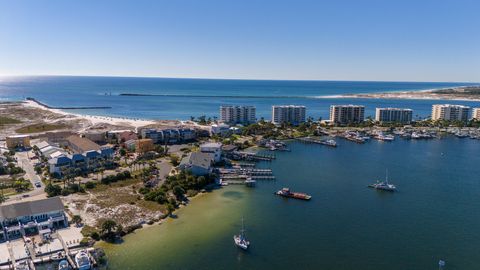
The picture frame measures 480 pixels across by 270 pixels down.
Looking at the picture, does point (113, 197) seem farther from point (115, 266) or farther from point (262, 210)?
point (262, 210)

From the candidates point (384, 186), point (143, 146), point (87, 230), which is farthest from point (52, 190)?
point (384, 186)

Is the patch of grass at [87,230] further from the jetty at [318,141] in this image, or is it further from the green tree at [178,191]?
the jetty at [318,141]

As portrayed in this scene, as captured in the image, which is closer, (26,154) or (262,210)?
(262,210)

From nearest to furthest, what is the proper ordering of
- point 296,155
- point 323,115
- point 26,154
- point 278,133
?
point 26,154 → point 296,155 → point 278,133 → point 323,115

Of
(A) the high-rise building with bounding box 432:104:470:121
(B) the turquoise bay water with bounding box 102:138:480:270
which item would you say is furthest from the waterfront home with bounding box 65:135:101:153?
(A) the high-rise building with bounding box 432:104:470:121

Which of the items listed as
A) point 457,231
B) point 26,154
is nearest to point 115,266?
point 457,231

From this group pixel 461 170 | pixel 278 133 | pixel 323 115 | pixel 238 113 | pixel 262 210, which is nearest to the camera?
pixel 262 210

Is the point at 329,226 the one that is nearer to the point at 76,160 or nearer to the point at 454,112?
the point at 76,160

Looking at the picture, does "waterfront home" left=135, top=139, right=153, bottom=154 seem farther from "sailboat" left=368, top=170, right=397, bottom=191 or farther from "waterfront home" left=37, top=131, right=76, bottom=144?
"sailboat" left=368, top=170, right=397, bottom=191
